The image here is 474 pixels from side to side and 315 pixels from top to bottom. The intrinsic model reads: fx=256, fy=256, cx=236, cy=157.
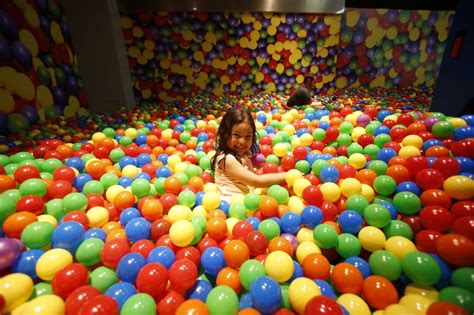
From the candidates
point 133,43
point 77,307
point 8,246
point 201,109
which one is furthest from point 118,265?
point 133,43

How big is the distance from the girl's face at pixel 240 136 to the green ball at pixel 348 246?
2.37 feet

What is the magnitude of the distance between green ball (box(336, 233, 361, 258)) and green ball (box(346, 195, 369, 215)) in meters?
0.13

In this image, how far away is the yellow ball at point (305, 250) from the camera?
3.04 ft

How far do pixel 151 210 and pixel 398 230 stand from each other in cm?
99

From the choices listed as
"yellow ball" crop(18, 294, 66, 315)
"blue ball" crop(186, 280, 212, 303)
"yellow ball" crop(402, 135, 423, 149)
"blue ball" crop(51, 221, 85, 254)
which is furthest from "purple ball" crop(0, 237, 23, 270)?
"yellow ball" crop(402, 135, 423, 149)

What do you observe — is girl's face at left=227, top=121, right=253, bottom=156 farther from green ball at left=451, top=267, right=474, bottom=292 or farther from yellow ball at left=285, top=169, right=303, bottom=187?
green ball at left=451, top=267, right=474, bottom=292

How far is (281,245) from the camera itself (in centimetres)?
94

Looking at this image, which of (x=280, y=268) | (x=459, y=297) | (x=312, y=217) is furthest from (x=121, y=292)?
(x=459, y=297)

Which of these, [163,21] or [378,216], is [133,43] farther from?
[378,216]

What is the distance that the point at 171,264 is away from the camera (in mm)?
893

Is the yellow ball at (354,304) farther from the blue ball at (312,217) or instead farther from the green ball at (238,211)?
the green ball at (238,211)

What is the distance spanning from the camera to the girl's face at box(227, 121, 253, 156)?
4.62 ft

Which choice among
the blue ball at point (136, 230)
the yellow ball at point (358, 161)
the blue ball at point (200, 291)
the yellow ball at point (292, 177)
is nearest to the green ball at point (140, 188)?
the blue ball at point (136, 230)

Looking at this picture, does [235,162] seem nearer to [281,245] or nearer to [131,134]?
[281,245]
